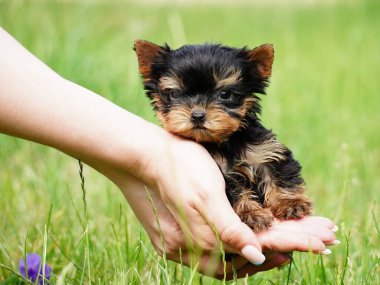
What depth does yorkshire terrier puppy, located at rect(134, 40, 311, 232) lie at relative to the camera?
2.53 m

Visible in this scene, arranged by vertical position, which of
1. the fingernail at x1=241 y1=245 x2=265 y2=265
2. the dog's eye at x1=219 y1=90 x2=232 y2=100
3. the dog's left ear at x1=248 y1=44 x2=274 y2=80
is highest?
the dog's left ear at x1=248 y1=44 x2=274 y2=80

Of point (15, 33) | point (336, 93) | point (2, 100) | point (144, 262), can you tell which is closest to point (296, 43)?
point (336, 93)

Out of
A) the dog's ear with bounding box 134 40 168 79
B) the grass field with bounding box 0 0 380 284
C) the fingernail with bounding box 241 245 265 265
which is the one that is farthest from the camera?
the grass field with bounding box 0 0 380 284

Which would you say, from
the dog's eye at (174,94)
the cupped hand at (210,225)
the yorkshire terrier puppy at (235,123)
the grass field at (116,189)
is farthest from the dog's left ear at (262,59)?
the grass field at (116,189)

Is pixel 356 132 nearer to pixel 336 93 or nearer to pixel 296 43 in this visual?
pixel 336 93

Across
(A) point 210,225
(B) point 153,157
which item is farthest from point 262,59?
(A) point 210,225

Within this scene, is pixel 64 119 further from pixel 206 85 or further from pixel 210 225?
pixel 210 225

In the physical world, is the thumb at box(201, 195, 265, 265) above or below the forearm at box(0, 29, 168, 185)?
below

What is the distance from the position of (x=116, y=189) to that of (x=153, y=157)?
1932 millimetres

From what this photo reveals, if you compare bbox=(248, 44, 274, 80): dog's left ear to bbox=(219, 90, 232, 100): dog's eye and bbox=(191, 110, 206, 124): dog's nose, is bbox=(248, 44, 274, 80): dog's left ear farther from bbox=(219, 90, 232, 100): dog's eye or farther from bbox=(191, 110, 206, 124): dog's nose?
bbox=(191, 110, 206, 124): dog's nose

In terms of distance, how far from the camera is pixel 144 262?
323 cm

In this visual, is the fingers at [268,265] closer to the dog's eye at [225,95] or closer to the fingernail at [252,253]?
the fingernail at [252,253]

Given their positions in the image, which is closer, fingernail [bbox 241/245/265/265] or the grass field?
fingernail [bbox 241/245/265/265]

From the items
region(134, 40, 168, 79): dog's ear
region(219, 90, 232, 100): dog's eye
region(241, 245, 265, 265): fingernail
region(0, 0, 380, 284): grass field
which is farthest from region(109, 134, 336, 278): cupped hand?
region(134, 40, 168, 79): dog's ear
